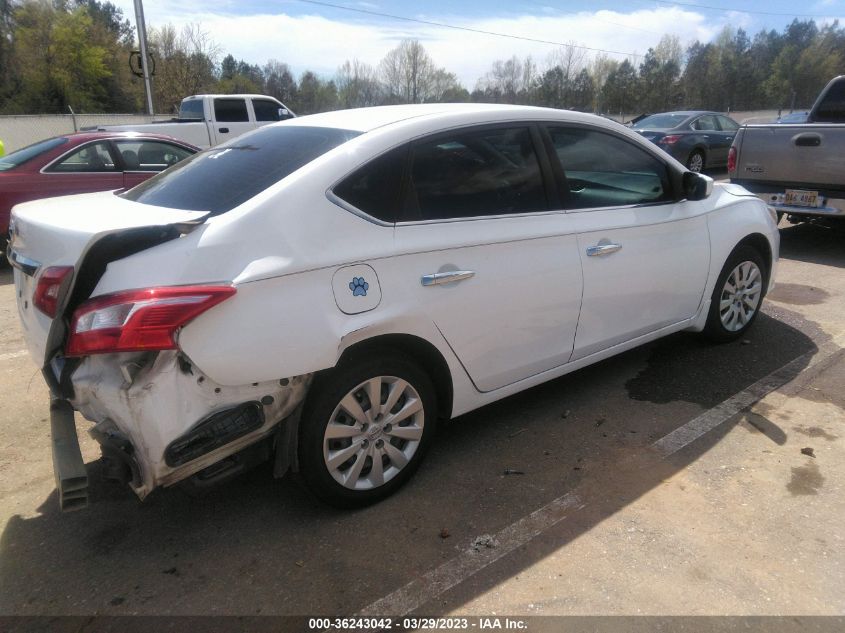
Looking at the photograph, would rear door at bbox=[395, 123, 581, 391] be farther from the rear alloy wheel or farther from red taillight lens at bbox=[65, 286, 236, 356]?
the rear alloy wheel

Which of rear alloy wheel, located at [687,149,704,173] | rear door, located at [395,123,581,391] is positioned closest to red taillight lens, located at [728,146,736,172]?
rear door, located at [395,123,581,391]

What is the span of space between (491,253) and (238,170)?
4.00 feet

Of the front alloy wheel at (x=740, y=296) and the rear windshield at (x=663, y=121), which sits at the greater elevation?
the rear windshield at (x=663, y=121)

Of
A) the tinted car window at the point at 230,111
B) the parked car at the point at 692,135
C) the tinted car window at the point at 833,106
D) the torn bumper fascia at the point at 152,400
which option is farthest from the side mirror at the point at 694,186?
the tinted car window at the point at 230,111

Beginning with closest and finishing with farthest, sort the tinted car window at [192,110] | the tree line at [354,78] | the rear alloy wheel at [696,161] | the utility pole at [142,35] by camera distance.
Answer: the rear alloy wheel at [696,161]
the tinted car window at [192,110]
the utility pole at [142,35]
the tree line at [354,78]

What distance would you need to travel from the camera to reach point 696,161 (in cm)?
1457

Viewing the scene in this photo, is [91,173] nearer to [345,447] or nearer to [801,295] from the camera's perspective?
[345,447]

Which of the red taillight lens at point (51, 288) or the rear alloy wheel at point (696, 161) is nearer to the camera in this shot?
the red taillight lens at point (51, 288)

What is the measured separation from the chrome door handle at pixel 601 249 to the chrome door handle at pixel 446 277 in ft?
2.73

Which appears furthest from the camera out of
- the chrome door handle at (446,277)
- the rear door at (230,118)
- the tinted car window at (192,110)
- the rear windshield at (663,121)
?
the tinted car window at (192,110)

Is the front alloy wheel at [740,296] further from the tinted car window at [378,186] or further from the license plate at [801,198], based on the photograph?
the license plate at [801,198]

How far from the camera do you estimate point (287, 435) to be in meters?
→ 2.57

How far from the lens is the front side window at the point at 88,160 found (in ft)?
24.8

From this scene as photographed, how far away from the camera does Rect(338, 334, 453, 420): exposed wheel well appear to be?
265 cm
